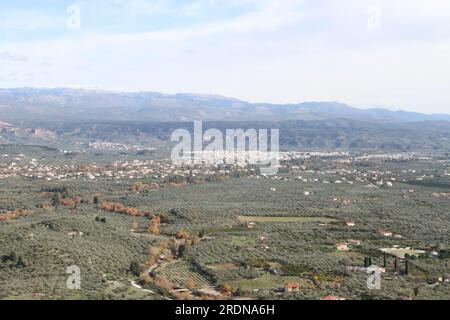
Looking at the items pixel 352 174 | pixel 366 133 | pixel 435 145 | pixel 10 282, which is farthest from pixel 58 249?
pixel 366 133

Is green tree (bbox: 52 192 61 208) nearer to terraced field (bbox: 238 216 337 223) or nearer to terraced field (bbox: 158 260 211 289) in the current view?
terraced field (bbox: 238 216 337 223)

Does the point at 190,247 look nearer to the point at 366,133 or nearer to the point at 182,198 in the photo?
the point at 182,198

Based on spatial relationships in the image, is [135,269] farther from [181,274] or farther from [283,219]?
[283,219]

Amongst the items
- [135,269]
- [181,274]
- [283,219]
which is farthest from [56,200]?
[181,274]

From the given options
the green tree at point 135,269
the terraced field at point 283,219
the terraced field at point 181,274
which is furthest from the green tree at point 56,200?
the green tree at point 135,269

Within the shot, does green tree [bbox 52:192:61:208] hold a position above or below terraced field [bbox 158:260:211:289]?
below

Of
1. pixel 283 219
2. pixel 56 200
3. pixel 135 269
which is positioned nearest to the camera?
Answer: pixel 135 269

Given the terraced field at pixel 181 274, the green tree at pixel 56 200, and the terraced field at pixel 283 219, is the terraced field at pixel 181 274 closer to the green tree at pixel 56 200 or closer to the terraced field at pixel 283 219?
the terraced field at pixel 283 219

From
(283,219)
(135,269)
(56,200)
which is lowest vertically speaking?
(283,219)

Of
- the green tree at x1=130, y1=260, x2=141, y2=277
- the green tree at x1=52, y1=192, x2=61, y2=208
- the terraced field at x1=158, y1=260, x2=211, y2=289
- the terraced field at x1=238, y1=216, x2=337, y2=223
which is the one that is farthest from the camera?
the green tree at x1=52, y1=192, x2=61, y2=208

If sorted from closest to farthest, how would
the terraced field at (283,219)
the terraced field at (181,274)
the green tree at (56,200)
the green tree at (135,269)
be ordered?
the terraced field at (181,274) < the green tree at (135,269) < the terraced field at (283,219) < the green tree at (56,200)

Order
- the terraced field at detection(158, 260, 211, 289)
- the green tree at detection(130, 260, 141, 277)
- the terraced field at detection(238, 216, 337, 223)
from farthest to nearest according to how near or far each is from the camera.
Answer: the terraced field at detection(238, 216, 337, 223), the green tree at detection(130, 260, 141, 277), the terraced field at detection(158, 260, 211, 289)

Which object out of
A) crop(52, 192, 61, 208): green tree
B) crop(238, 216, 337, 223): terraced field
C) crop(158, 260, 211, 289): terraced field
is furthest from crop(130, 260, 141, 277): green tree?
crop(52, 192, 61, 208): green tree
